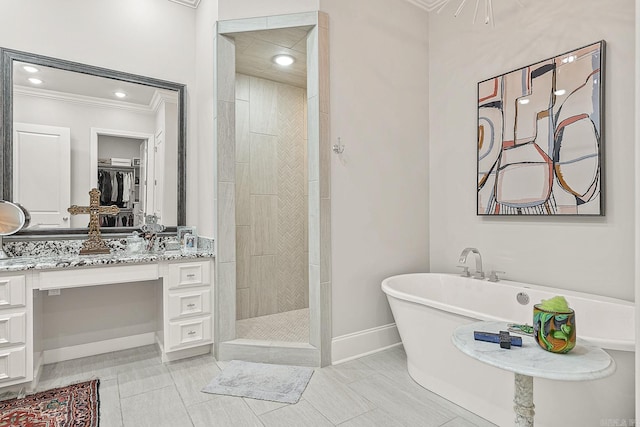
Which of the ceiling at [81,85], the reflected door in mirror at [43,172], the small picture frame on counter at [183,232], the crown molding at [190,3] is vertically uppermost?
the crown molding at [190,3]

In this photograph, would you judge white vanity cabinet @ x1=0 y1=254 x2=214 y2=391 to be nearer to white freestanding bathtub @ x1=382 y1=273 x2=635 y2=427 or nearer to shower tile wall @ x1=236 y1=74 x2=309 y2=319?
shower tile wall @ x1=236 y1=74 x2=309 y2=319

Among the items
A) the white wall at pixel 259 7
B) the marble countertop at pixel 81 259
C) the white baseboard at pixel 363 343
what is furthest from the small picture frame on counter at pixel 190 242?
the white wall at pixel 259 7

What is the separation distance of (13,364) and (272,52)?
2.94 m

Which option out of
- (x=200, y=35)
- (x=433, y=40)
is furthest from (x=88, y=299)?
(x=433, y=40)

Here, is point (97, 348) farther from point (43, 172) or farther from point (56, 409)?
point (43, 172)

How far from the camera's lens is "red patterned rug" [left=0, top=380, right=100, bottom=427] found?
1.95 m

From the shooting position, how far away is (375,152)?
3.02m

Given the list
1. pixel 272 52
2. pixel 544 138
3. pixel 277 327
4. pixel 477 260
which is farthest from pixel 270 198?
A: pixel 544 138

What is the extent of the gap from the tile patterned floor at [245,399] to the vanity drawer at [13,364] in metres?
0.25

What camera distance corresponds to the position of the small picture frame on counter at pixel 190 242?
309 cm

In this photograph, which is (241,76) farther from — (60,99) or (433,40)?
(433,40)

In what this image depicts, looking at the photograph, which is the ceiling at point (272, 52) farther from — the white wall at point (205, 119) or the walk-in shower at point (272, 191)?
the white wall at point (205, 119)

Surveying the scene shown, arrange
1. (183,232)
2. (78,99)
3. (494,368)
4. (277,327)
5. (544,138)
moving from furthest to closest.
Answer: (277,327)
(183,232)
(78,99)
(544,138)
(494,368)

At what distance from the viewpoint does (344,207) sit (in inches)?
111
